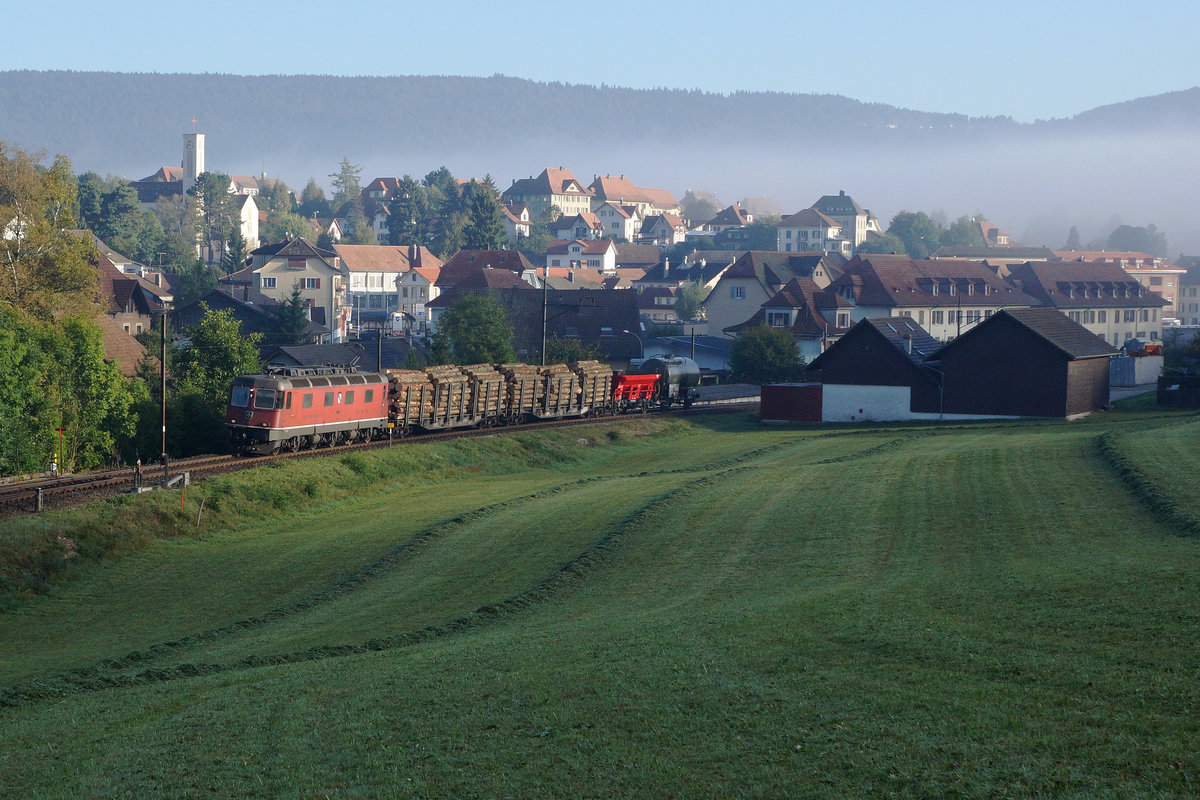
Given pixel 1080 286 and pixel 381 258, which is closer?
pixel 1080 286

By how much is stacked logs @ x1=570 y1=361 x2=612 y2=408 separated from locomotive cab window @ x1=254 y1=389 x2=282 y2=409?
25.5 metres

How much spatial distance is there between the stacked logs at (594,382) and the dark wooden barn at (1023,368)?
2143cm

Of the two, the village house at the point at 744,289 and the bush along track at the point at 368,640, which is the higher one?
the village house at the point at 744,289

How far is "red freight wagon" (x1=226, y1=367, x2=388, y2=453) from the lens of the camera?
47094 mm

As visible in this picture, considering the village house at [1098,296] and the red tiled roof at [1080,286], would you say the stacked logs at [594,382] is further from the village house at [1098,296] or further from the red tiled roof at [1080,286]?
the red tiled roof at [1080,286]

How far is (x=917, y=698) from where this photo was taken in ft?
49.3

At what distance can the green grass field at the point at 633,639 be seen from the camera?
13586 mm

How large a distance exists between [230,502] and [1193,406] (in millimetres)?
57716

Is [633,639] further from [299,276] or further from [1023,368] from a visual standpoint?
[299,276]

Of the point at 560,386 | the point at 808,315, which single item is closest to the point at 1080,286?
the point at 808,315

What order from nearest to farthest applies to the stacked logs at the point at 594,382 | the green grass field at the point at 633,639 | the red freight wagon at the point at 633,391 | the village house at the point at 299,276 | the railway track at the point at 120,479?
the green grass field at the point at 633,639 → the railway track at the point at 120,479 → the stacked logs at the point at 594,382 → the red freight wagon at the point at 633,391 → the village house at the point at 299,276

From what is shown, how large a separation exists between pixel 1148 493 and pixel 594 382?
42117mm

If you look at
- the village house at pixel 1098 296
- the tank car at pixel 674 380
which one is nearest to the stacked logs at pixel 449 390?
the tank car at pixel 674 380

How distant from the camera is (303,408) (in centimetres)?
4866
